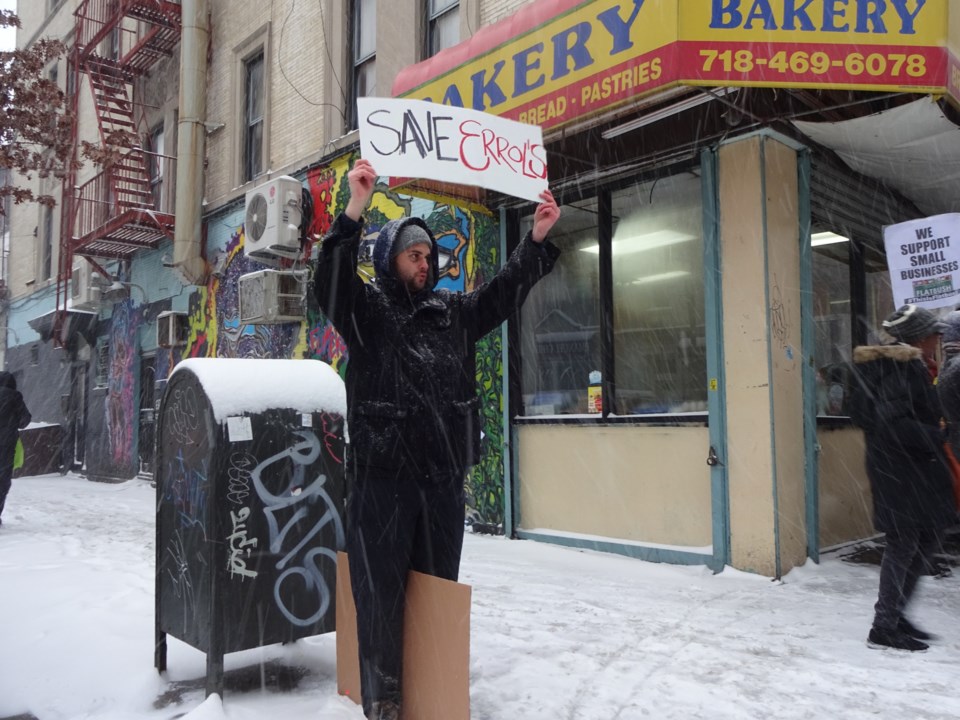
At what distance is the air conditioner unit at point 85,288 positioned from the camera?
15.5 metres

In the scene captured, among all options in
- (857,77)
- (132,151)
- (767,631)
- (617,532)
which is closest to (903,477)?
(767,631)

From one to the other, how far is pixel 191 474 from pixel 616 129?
4.36 metres

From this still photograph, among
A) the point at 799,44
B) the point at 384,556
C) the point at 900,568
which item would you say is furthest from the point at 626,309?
the point at 384,556

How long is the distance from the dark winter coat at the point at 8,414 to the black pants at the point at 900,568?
339 inches

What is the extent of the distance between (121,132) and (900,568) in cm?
1369

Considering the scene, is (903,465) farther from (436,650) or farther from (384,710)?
(384,710)

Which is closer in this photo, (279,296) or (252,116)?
(279,296)

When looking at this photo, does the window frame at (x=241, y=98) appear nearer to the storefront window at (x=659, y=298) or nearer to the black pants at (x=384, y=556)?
the storefront window at (x=659, y=298)

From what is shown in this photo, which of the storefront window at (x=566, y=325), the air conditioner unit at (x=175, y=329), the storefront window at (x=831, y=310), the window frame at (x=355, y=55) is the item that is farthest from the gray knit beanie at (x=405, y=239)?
the air conditioner unit at (x=175, y=329)

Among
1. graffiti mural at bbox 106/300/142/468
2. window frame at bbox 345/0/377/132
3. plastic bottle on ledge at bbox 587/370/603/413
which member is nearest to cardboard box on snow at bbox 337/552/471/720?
plastic bottle on ledge at bbox 587/370/603/413

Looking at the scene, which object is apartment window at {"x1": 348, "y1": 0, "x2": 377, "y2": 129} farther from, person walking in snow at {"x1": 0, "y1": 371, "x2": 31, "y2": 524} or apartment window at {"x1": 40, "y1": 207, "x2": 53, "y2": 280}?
apartment window at {"x1": 40, "y1": 207, "x2": 53, "y2": 280}

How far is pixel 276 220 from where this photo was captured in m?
10.1

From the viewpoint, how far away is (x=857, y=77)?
479 cm

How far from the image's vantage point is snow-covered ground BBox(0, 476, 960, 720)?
3398 mm
